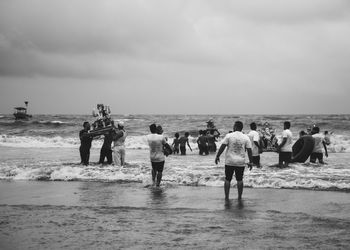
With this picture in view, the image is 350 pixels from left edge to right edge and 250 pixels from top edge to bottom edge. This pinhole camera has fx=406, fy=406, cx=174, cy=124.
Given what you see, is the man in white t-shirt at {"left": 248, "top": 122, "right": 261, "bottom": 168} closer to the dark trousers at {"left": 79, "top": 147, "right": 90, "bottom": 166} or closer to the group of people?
the group of people

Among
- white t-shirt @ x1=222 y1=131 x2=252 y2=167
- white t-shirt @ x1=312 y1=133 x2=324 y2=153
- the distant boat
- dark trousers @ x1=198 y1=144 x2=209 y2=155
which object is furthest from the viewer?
the distant boat

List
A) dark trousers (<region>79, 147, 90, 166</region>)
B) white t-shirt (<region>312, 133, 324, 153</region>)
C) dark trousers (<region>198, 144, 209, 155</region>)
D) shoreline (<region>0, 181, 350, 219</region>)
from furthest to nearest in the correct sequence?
dark trousers (<region>198, 144, 209, 155</region>), white t-shirt (<region>312, 133, 324, 153</region>), dark trousers (<region>79, 147, 90, 166</region>), shoreline (<region>0, 181, 350, 219</region>)

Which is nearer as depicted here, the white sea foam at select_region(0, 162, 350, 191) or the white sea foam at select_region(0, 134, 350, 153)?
the white sea foam at select_region(0, 162, 350, 191)

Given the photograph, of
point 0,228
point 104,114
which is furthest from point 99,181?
point 0,228

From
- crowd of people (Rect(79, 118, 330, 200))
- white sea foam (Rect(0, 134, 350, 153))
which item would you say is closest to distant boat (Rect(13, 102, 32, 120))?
white sea foam (Rect(0, 134, 350, 153))

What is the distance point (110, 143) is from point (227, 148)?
22.9ft

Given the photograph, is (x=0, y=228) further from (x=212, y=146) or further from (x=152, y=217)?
(x=212, y=146)

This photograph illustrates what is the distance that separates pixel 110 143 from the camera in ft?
49.1

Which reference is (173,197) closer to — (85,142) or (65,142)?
(85,142)

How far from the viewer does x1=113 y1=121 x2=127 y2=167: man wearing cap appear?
1396 cm

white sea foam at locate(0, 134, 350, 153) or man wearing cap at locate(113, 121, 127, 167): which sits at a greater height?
man wearing cap at locate(113, 121, 127, 167)

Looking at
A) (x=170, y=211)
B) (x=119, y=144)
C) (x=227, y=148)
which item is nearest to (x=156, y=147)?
(x=227, y=148)

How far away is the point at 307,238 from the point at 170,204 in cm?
337

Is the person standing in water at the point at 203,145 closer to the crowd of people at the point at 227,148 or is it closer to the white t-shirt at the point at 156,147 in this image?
the crowd of people at the point at 227,148
